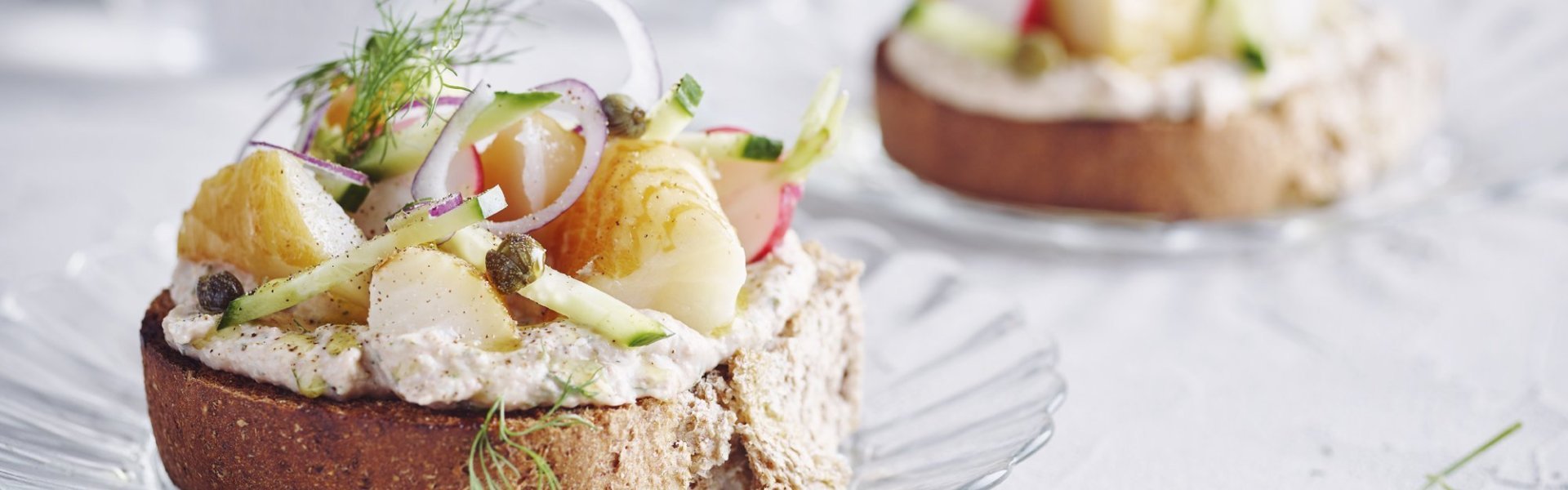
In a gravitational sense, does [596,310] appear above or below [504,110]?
below

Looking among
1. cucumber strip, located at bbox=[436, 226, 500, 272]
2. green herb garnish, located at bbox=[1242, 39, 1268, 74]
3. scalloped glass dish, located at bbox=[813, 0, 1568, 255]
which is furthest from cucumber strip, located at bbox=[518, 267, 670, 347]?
green herb garnish, located at bbox=[1242, 39, 1268, 74]

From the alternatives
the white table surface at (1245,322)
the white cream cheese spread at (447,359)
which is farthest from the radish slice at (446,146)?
the white table surface at (1245,322)

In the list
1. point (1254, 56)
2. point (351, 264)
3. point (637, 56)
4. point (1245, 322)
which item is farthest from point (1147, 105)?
point (351, 264)

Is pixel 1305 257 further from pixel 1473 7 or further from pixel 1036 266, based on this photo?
pixel 1473 7

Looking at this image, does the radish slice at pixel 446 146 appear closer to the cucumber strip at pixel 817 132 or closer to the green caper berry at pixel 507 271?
the green caper berry at pixel 507 271

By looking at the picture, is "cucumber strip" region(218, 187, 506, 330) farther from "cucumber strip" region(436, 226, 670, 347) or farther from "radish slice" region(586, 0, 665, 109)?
"radish slice" region(586, 0, 665, 109)

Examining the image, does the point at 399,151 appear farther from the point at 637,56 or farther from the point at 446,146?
the point at 637,56
